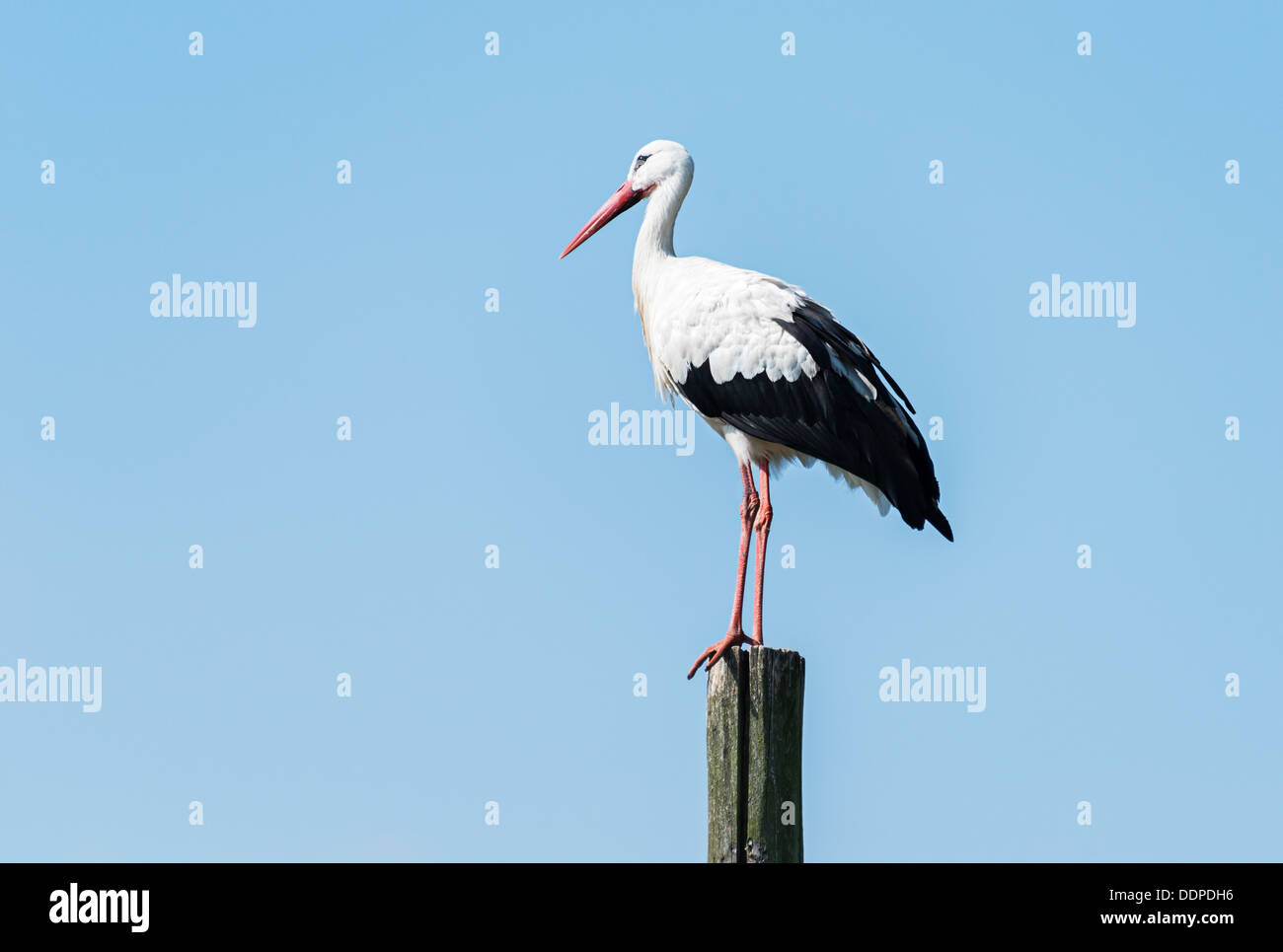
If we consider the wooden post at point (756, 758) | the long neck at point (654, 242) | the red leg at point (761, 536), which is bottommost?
the wooden post at point (756, 758)

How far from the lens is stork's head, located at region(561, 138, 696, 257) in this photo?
10.1 m

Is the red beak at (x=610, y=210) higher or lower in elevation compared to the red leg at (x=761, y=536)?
higher

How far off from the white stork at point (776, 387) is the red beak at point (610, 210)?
2.66 ft

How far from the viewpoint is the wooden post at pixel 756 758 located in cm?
645

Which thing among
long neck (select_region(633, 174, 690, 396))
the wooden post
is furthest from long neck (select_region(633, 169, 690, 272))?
the wooden post

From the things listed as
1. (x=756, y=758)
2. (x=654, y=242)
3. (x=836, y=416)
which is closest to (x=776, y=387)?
(x=836, y=416)

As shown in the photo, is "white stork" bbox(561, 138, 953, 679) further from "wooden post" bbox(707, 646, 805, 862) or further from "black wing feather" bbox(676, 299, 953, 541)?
"wooden post" bbox(707, 646, 805, 862)

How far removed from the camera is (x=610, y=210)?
1048 centimetres

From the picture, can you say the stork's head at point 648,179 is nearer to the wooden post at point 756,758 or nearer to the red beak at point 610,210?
the red beak at point 610,210

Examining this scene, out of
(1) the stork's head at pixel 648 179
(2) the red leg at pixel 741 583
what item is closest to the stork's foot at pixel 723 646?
(2) the red leg at pixel 741 583

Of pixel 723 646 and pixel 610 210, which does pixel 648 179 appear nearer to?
pixel 610 210

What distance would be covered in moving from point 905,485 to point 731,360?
1270 mm

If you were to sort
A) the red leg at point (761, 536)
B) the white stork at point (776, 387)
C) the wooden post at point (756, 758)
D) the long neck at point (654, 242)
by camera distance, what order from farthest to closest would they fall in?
1. the long neck at point (654, 242)
2. the white stork at point (776, 387)
3. the red leg at point (761, 536)
4. the wooden post at point (756, 758)
